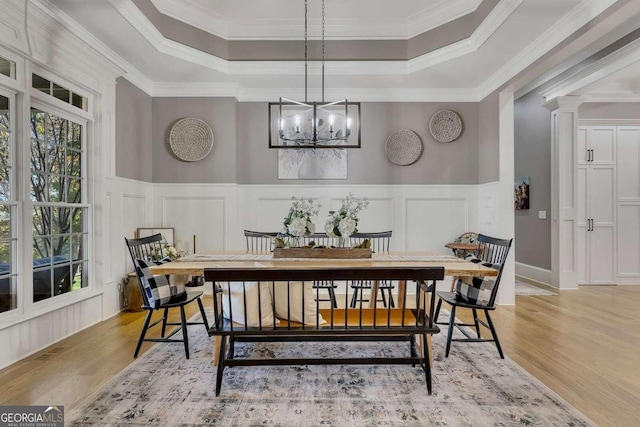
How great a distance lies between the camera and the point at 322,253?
290 centimetres

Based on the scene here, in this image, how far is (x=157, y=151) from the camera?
4656mm

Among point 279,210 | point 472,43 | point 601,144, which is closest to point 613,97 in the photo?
point 601,144

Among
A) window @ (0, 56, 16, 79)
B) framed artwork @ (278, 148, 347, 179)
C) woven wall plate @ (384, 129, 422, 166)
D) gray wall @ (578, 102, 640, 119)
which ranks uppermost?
gray wall @ (578, 102, 640, 119)

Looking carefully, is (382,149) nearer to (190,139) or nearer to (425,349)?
(190,139)

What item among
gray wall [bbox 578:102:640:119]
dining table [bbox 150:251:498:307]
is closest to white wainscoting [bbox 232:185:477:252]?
dining table [bbox 150:251:498:307]

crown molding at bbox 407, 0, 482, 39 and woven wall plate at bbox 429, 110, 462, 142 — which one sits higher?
crown molding at bbox 407, 0, 482, 39

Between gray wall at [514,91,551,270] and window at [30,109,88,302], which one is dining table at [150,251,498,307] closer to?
window at [30,109,88,302]

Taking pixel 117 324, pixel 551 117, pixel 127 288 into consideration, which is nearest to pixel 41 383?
pixel 117 324

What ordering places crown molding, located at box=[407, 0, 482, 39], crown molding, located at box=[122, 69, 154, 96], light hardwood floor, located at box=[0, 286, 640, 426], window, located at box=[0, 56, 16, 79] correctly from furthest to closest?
crown molding, located at box=[122, 69, 154, 96]
crown molding, located at box=[407, 0, 482, 39]
window, located at box=[0, 56, 16, 79]
light hardwood floor, located at box=[0, 286, 640, 426]

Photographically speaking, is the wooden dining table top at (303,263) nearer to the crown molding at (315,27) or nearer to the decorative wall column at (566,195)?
the crown molding at (315,27)

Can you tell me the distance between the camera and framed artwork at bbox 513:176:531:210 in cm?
579

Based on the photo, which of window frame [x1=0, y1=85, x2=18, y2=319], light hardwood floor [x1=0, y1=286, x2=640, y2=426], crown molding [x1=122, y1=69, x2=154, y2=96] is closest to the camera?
light hardwood floor [x1=0, y1=286, x2=640, y2=426]

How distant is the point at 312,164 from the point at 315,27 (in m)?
1.65

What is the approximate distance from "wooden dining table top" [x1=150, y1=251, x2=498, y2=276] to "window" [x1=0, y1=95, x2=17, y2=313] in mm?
1172
